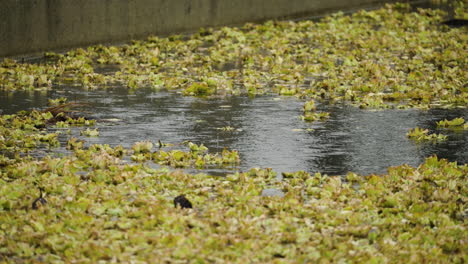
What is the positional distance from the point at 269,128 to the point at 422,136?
5.17 feet

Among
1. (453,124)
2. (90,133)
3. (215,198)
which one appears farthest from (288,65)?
(215,198)

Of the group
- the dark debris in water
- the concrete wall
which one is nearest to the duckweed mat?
the dark debris in water

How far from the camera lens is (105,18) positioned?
1539cm

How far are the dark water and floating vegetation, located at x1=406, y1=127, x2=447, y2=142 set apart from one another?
91 millimetres

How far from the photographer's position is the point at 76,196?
6523 mm

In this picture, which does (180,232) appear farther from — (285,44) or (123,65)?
(285,44)

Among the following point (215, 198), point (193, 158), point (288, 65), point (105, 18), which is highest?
point (105, 18)

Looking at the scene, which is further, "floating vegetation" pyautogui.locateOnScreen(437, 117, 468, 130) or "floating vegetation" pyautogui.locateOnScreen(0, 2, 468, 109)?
"floating vegetation" pyautogui.locateOnScreen(0, 2, 468, 109)

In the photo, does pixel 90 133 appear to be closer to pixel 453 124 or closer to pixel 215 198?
pixel 215 198

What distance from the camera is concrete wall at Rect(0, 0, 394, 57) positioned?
1361cm

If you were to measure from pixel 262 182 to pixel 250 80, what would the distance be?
5.31 m

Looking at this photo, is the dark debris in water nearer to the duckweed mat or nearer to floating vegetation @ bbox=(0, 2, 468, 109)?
the duckweed mat

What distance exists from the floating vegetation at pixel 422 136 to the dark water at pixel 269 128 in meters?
0.09

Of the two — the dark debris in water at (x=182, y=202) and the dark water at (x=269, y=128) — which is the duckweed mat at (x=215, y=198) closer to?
the dark debris in water at (x=182, y=202)
